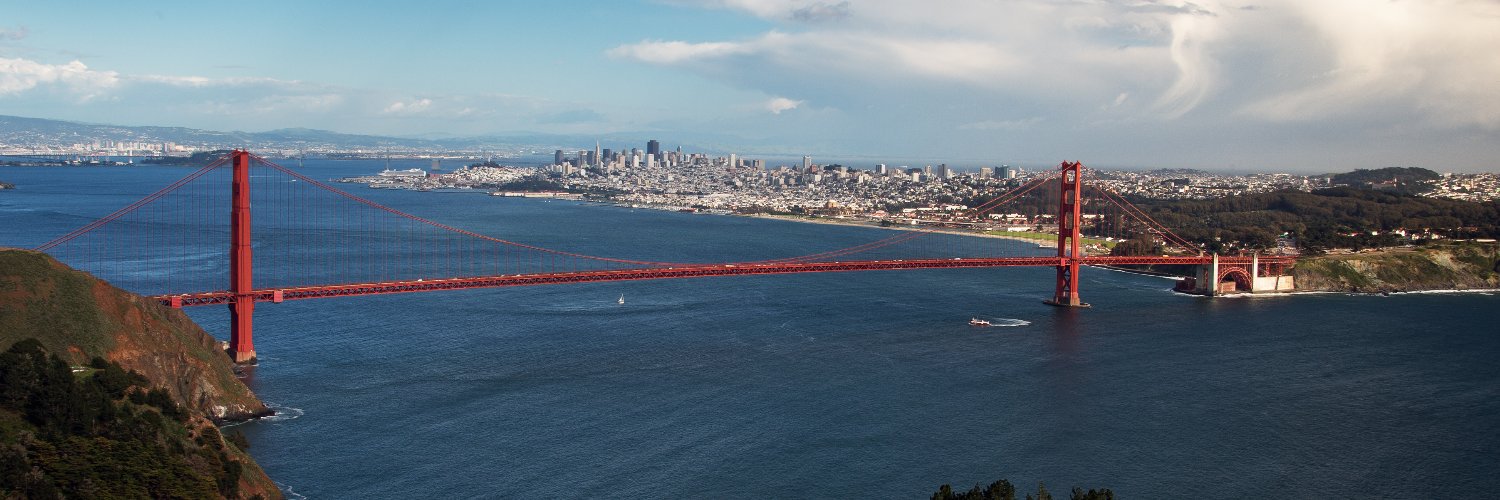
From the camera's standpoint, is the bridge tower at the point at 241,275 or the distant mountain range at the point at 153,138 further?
the distant mountain range at the point at 153,138

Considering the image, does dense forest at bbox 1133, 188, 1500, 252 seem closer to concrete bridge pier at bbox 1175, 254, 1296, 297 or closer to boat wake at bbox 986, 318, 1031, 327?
concrete bridge pier at bbox 1175, 254, 1296, 297

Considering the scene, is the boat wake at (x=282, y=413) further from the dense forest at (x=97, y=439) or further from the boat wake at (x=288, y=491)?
the boat wake at (x=288, y=491)

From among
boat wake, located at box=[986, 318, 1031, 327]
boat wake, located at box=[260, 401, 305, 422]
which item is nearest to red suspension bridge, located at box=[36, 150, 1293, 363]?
boat wake, located at box=[986, 318, 1031, 327]

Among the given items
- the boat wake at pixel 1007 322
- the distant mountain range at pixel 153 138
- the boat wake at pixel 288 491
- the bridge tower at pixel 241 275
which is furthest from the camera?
the distant mountain range at pixel 153 138

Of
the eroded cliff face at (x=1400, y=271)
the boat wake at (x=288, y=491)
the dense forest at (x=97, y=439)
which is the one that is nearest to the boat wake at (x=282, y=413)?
the dense forest at (x=97, y=439)

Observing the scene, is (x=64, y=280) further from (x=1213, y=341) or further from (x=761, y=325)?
(x=1213, y=341)

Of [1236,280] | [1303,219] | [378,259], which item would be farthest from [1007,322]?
[1303,219]

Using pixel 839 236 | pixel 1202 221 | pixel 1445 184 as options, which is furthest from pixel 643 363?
pixel 1445 184
